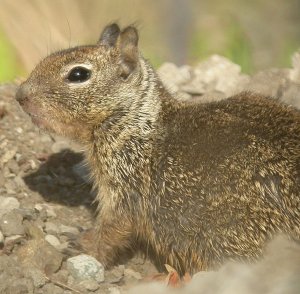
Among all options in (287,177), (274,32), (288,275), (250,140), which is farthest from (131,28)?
(274,32)

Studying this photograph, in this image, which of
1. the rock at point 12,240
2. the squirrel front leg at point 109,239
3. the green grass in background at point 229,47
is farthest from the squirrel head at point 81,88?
the green grass in background at point 229,47

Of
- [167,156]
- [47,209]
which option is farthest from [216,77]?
[167,156]

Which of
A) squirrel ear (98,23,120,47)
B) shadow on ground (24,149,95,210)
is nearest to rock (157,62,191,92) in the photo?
shadow on ground (24,149,95,210)

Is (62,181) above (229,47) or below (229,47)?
below

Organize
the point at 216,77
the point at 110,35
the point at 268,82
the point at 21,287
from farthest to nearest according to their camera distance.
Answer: the point at 216,77 < the point at 268,82 < the point at 110,35 < the point at 21,287

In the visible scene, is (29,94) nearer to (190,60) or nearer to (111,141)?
(111,141)

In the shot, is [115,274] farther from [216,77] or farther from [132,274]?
[216,77]

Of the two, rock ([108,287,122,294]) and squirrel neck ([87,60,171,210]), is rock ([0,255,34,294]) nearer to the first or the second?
rock ([108,287,122,294])

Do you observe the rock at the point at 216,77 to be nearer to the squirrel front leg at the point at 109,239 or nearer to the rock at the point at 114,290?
the squirrel front leg at the point at 109,239
